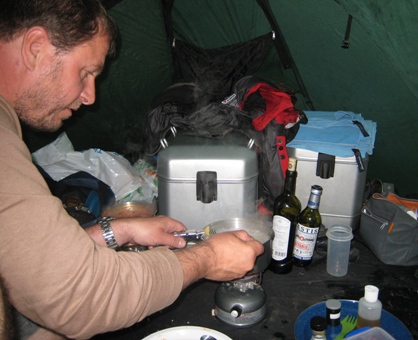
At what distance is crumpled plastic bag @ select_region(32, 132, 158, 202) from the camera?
6.88ft

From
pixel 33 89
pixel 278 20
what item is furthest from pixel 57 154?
pixel 278 20

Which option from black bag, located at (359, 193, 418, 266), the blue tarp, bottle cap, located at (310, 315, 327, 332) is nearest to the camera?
bottle cap, located at (310, 315, 327, 332)

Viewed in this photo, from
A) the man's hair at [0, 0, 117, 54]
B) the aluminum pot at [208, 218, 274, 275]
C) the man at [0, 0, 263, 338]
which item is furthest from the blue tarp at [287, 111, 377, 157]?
the man's hair at [0, 0, 117, 54]

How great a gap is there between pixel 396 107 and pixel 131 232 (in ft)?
5.06

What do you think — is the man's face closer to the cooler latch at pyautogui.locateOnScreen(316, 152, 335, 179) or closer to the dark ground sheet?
the dark ground sheet

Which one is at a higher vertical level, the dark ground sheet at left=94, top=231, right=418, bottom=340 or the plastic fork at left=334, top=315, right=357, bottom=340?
the plastic fork at left=334, top=315, right=357, bottom=340

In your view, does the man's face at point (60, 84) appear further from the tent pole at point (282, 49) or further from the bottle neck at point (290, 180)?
the tent pole at point (282, 49)

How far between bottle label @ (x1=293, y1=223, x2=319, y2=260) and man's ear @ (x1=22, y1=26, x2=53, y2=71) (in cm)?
108

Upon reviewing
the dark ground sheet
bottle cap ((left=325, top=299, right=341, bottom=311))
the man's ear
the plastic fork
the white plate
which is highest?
the man's ear

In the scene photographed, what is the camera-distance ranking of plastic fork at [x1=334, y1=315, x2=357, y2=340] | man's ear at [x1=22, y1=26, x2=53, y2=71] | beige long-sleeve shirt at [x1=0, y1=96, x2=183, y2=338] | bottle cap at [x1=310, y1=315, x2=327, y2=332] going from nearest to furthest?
beige long-sleeve shirt at [x1=0, y1=96, x2=183, y2=338], man's ear at [x1=22, y1=26, x2=53, y2=71], bottle cap at [x1=310, y1=315, x2=327, y2=332], plastic fork at [x1=334, y1=315, x2=357, y2=340]

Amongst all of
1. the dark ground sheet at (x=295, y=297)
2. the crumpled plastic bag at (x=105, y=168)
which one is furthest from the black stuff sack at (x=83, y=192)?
the dark ground sheet at (x=295, y=297)

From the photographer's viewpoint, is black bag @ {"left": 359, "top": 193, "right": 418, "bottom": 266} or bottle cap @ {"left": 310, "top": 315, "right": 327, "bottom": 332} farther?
black bag @ {"left": 359, "top": 193, "right": 418, "bottom": 266}

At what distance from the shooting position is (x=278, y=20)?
7.06ft

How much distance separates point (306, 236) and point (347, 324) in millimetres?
382
